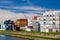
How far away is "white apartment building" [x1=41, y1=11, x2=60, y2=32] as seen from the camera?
8126cm

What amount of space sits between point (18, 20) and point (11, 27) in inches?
338

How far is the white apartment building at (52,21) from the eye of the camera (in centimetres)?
8126

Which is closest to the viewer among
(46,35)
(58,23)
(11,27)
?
(46,35)

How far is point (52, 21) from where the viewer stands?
81.9 metres

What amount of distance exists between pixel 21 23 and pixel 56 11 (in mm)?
42550

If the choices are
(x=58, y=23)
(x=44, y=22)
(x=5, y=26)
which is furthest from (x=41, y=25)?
(x=5, y=26)

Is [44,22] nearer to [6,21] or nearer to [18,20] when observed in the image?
[18,20]

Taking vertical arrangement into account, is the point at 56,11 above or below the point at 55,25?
above

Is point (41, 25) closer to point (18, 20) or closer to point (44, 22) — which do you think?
point (44, 22)

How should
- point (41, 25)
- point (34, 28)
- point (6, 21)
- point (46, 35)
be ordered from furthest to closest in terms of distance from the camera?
point (6, 21), point (34, 28), point (41, 25), point (46, 35)

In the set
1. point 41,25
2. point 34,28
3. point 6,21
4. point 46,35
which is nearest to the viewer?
point 46,35

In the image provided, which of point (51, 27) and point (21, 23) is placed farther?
point (21, 23)

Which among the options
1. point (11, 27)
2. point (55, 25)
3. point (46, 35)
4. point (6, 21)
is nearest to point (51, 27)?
point (55, 25)

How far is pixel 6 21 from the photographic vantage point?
135375mm
